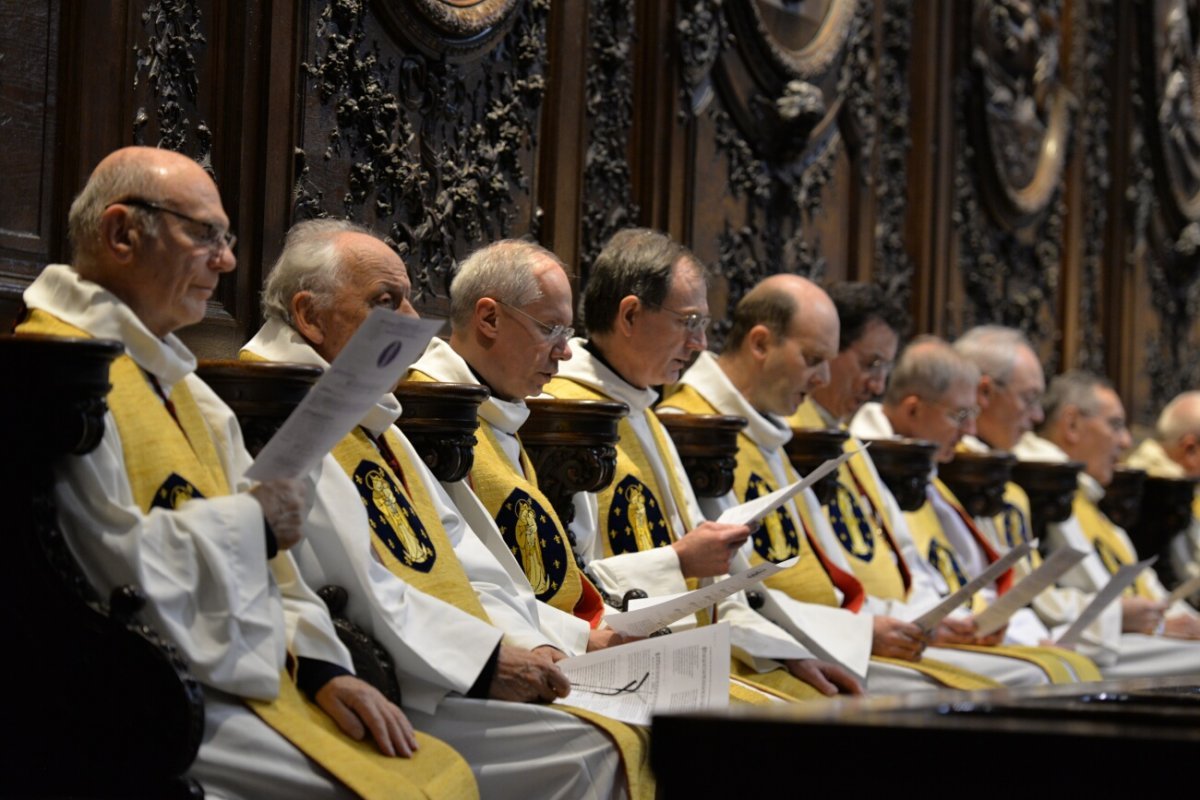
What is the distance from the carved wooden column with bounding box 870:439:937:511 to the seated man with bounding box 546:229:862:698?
1339 mm

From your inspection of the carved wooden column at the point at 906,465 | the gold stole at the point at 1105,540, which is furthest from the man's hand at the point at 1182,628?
the carved wooden column at the point at 906,465

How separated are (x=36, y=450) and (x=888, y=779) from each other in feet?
5.17

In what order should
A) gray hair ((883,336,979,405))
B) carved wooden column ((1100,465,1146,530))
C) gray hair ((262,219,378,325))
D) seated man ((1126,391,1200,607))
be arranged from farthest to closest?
seated man ((1126,391,1200,607))
carved wooden column ((1100,465,1146,530))
gray hair ((883,336,979,405))
gray hair ((262,219,378,325))

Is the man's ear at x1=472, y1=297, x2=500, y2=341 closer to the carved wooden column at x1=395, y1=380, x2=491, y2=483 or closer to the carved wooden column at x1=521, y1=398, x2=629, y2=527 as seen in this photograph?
the carved wooden column at x1=521, y1=398, x2=629, y2=527

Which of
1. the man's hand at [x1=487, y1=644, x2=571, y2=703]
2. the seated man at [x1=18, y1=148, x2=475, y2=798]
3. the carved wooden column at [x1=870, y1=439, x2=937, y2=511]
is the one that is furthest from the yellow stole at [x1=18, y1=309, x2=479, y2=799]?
the carved wooden column at [x1=870, y1=439, x2=937, y2=511]

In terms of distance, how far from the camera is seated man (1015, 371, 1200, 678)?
7285 mm

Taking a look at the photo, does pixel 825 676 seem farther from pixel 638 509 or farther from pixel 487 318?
pixel 487 318

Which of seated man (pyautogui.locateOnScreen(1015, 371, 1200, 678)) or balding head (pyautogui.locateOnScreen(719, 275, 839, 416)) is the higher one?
balding head (pyautogui.locateOnScreen(719, 275, 839, 416))

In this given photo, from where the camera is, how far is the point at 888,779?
2.13m

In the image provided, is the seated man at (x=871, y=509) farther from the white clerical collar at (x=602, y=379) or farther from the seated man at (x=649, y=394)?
the white clerical collar at (x=602, y=379)

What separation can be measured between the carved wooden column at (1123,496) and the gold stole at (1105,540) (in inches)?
5.5

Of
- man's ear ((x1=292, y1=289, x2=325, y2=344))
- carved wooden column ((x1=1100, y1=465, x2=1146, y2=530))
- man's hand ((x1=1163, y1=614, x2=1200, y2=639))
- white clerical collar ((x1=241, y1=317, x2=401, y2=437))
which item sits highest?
man's ear ((x1=292, y1=289, x2=325, y2=344))

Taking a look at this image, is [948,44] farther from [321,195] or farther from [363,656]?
[363,656]

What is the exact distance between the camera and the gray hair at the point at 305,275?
13.2 feet
